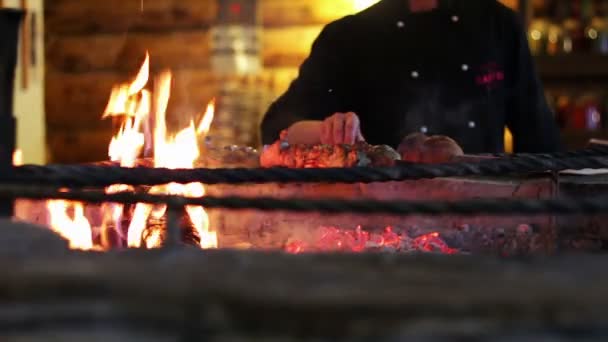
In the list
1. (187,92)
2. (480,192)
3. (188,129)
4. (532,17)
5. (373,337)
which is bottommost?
(373,337)

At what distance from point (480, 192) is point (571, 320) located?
4.04 feet

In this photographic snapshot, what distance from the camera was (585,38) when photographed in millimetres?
5945

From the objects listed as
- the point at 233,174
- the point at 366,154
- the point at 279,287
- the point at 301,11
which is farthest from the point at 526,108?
the point at 301,11

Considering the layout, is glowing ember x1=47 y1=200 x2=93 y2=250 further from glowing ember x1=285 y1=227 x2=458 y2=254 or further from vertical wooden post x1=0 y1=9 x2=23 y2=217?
vertical wooden post x1=0 y1=9 x2=23 y2=217

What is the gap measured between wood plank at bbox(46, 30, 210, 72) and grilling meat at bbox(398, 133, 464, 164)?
14.8 ft

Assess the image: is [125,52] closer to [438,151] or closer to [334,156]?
[334,156]

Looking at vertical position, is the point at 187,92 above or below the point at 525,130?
above

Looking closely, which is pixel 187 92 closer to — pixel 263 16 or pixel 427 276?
pixel 263 16

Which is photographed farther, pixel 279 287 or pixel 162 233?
pixel 162 233

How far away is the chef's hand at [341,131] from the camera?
7.25 feet

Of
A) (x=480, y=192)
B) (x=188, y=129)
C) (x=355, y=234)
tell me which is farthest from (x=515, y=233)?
(x=188, y=129)

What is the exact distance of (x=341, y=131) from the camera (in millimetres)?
2225

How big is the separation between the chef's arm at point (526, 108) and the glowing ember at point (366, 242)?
5.25 feet

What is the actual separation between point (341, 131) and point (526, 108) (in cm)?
158
